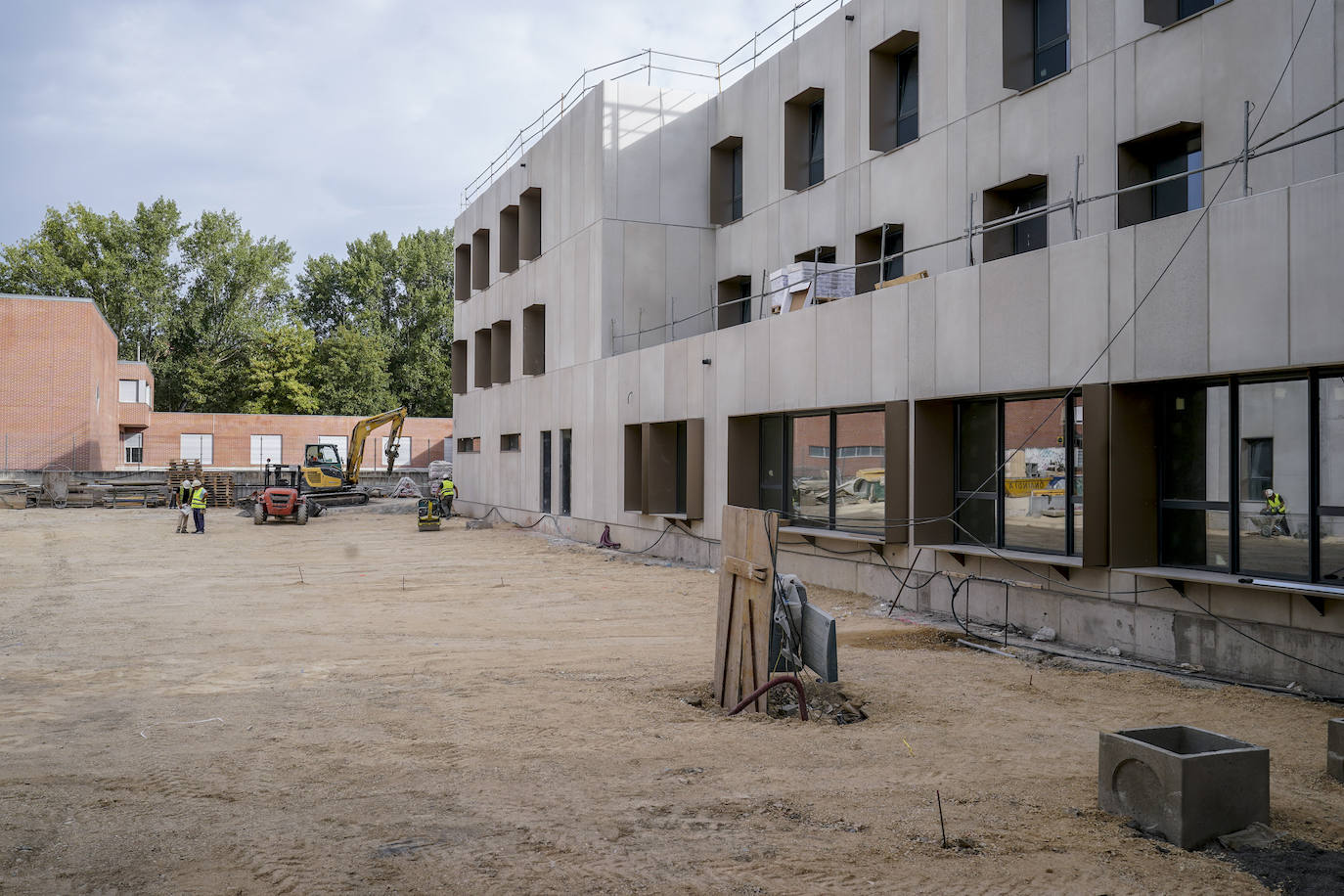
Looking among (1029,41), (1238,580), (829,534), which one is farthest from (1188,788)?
(1029,41)

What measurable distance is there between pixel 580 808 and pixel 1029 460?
9.14m

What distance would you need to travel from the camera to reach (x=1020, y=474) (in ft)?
44.9

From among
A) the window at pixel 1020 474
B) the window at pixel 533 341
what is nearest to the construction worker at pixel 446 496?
the window at pixel 533 341

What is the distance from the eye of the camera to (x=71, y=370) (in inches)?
1960

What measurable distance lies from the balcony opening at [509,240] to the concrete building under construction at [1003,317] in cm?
663

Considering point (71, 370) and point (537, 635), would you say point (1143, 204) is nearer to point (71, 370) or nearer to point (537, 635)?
point (537, 635)

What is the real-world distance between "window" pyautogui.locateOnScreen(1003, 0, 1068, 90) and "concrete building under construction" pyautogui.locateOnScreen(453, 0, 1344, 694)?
5 cm

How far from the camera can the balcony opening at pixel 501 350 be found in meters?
35.4

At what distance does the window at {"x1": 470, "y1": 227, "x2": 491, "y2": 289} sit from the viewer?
38000mm

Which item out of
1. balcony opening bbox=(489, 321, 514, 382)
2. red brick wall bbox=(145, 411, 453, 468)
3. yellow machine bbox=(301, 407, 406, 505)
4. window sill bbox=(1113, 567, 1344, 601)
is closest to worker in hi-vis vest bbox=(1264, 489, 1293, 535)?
window sill bbox=(1113, 567, 1344, 601)

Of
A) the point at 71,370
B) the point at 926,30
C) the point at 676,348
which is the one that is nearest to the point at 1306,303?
the point at 926,30

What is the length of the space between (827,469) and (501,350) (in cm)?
2039

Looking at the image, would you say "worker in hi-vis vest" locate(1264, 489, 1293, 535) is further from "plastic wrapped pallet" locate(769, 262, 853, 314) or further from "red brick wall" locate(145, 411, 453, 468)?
"red brick wall" locate(145, 411, 453, 468)

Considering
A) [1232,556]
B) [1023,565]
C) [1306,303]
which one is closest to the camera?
[1306,303]
